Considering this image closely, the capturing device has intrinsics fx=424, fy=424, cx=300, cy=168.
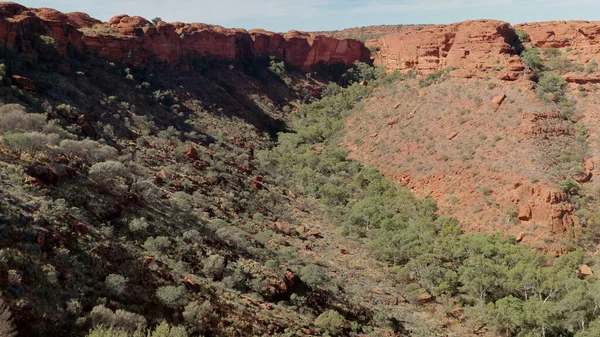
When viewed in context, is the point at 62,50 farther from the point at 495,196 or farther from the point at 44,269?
the point at 495,196

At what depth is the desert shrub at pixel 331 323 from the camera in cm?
1692

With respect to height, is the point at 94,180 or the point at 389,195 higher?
the point at 94,180

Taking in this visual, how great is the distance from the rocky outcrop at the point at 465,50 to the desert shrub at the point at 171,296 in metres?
38.3

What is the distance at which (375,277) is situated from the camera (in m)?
24.7

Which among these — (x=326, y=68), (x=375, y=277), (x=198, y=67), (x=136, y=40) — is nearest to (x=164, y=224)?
(x=375, y=277)

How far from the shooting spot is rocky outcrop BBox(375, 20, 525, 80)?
1720 inches

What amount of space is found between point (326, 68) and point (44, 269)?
62.9 metres

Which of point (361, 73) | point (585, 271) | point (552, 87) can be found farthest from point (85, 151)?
point (361, 73)

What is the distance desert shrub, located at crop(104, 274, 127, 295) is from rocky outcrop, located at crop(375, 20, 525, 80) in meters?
39.7

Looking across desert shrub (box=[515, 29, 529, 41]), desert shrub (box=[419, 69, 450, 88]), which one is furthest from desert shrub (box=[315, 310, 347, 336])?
desert shrub (box=[515, 29, 529, 41])

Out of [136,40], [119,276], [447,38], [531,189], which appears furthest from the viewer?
[447,38]

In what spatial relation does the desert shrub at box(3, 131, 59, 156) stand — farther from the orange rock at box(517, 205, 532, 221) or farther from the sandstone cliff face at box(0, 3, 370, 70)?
the orange rock at box(517, 205, 532, 221)

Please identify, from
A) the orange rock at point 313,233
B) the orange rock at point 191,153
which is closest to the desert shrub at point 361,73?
the orange rock at point 191,153

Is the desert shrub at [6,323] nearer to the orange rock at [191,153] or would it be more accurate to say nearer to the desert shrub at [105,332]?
the desert shrub at [105,332]
